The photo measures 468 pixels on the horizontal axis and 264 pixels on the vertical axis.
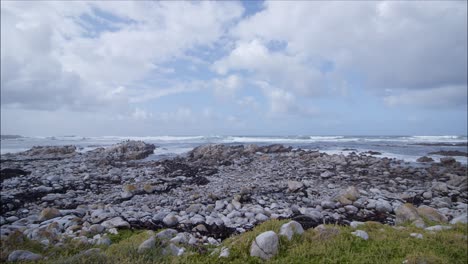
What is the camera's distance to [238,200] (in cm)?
909

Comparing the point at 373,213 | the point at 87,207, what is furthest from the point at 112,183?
the point at 373,213

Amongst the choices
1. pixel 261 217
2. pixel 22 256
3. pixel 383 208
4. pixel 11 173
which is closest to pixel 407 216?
pixel 383 208

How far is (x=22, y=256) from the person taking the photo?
444 centimetres

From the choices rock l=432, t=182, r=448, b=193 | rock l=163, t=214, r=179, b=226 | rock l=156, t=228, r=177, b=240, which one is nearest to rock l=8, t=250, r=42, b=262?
rock l=156, t=228, r=177, b=240

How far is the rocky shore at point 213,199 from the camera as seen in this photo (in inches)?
273

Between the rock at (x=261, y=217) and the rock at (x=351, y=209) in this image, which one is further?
the rock at (x=351, y=209)

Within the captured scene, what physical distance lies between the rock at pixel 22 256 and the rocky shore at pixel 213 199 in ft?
2.76

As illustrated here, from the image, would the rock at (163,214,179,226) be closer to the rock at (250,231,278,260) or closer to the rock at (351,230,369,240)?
the rock at (250,231,278,260)

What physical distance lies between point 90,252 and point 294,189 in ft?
25.2

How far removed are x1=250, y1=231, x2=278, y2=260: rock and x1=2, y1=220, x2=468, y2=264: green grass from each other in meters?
0.10

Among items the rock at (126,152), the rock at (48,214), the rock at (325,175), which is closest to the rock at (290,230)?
the rock at (48,214)

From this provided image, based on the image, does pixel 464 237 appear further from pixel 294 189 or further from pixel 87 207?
pixel 87 207

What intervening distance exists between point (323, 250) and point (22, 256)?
A: 187 inches

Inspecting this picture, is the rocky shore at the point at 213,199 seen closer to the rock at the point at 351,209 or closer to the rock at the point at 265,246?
the rock at the point at 351,209
